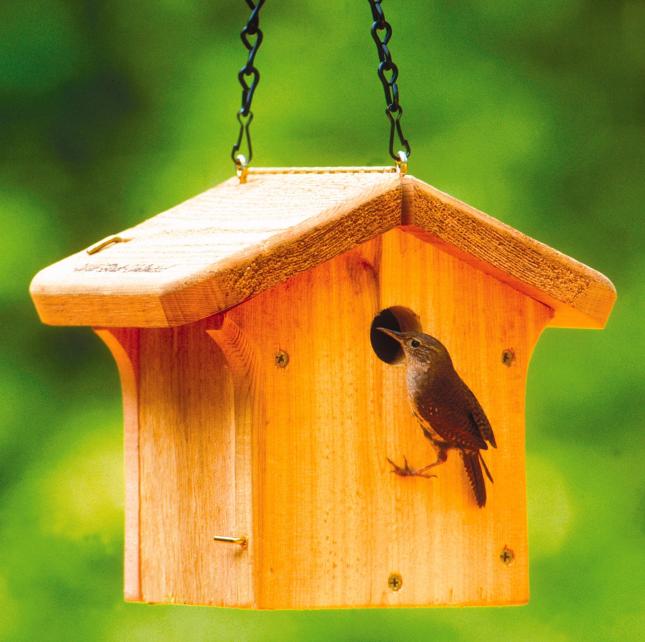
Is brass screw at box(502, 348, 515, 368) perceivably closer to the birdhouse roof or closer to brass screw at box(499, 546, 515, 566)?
the birdhouse roof

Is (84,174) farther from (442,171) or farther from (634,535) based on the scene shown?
(634,535)

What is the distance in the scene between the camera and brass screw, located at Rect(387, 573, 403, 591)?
3.09 m

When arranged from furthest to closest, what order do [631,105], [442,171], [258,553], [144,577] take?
[631,105] < [442,171] < [144,577] < [258,553]

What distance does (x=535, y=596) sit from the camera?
5.82 meters

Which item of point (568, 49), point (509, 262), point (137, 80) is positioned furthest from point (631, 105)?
point (509, 262)

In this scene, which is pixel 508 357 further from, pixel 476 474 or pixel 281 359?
pixel 281 359

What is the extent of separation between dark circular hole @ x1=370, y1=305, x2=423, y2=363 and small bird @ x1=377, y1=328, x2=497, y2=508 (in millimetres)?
69

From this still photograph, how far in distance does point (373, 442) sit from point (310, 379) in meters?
0.18

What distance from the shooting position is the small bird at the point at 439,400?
10.0ft

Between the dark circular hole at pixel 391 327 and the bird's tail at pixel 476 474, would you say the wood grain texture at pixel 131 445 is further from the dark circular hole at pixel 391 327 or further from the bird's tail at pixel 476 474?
the bird's tail at pixel 476 474

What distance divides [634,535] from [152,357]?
312 centimetres

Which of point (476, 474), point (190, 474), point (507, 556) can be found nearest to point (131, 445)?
point (190, 474)

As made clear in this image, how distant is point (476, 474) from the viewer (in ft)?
10.4

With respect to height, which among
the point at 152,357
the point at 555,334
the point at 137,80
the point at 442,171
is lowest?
the point at 152,357
